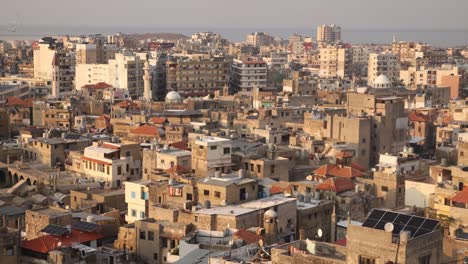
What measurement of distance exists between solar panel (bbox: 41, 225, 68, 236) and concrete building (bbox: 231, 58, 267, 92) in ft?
162

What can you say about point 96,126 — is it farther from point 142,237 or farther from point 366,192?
point 142,237

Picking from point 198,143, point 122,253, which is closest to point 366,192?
point 198,143

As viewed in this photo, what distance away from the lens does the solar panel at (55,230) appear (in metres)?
19.6

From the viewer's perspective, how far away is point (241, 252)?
55.8 ft

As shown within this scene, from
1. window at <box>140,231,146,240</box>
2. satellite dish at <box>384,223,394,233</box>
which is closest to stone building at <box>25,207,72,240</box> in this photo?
window at <box>140,231,146,240</box>

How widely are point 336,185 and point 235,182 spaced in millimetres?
3809

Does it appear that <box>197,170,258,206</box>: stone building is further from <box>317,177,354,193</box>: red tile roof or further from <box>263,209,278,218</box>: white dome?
<box>317,177,354,193</box>: red tile roof

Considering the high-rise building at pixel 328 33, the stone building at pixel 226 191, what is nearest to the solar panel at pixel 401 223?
the stone building at pixel 226 191

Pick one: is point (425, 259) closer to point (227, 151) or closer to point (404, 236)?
point (404, 236)

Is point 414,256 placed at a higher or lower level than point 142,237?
higher

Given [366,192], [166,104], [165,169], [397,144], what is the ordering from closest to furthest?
[366,192]
[165,169]
[397,144]
[166,104]

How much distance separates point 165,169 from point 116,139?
6157mm

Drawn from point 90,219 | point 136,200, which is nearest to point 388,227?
point 90,219

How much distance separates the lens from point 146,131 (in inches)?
1437
